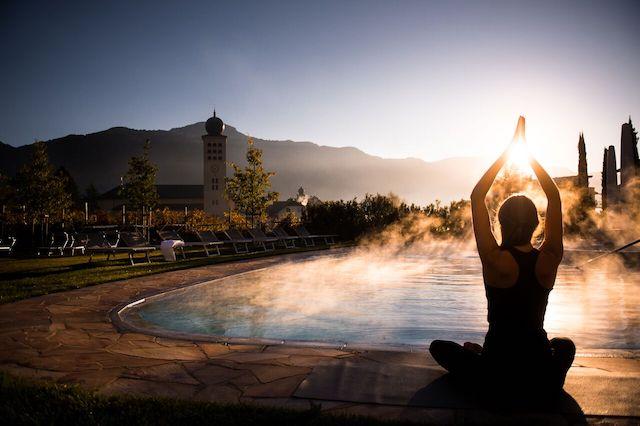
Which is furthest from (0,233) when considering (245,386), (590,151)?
(590,151)

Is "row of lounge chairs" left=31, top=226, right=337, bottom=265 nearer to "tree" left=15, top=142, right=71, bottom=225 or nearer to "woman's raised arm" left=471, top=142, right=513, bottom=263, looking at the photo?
"tree" left=15, top=142, right=71, bottom=225

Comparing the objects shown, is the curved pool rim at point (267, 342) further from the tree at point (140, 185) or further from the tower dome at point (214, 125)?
the tower dome at point (214, 125)

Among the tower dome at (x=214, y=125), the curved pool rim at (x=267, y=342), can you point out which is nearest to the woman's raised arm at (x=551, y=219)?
the curved pool rim at (x=267, y=342)

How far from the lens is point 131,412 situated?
2584mm

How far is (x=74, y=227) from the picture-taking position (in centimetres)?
2275

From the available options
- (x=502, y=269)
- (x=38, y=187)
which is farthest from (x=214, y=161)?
(x=502, y=269)

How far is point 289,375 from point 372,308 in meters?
4.11

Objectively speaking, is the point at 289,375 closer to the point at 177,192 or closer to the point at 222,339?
the point at 222,339

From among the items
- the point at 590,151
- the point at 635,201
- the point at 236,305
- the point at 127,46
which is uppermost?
the point at 127,46

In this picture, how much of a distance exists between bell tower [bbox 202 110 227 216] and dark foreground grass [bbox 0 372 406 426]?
98.6 m

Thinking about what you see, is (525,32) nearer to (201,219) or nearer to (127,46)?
(127,46)

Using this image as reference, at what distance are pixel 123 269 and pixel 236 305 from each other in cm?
484

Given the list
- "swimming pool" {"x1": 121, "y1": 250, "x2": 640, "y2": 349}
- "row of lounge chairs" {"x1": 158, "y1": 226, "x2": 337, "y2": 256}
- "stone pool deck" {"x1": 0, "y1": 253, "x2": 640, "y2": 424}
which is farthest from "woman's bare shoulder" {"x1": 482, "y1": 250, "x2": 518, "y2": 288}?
"row of lounge chairs" {"x1": 158, "y1": 226, "x2": 337, "y2": 256}

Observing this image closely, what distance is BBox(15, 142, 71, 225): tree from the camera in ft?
88.4
